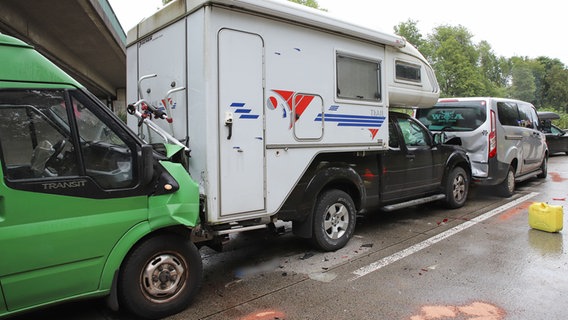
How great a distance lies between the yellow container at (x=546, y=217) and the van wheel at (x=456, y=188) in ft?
5.03

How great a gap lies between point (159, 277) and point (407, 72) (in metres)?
4.83

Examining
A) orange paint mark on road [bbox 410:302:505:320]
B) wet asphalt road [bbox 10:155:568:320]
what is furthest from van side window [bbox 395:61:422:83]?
orange paint mark on road [bbox 410:302:505:320]

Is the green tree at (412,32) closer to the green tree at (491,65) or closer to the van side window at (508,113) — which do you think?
the green tree at (491,65)

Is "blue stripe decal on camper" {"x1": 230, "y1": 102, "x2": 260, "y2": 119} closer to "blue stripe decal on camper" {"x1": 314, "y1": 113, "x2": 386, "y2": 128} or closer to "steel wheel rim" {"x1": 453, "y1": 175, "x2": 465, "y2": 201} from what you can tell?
"blue stripe decal on camper" {"x1": 314, "y1": 113, "x2": 386, "y2": 128}

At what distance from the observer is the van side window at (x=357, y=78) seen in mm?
5328

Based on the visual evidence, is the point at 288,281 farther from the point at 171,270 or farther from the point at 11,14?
the point at 11,14

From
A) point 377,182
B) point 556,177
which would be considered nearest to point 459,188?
point 377,182

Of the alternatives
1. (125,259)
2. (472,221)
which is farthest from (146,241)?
(472,221)

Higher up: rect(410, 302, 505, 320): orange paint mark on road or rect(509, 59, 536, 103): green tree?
rect(509, 59, 536, 103): green tree

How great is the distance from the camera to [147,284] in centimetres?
347

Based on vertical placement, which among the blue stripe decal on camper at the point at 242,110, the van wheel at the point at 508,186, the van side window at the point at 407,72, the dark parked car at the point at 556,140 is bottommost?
the van wheel at the point at 508,186

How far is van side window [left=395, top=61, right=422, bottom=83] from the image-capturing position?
6.21 m

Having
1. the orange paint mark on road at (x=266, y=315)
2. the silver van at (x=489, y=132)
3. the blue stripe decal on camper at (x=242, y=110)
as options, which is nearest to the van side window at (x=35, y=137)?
the blue stripe decal on camper at (x=242, y=110)

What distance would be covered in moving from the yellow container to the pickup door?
1634 millimetres
